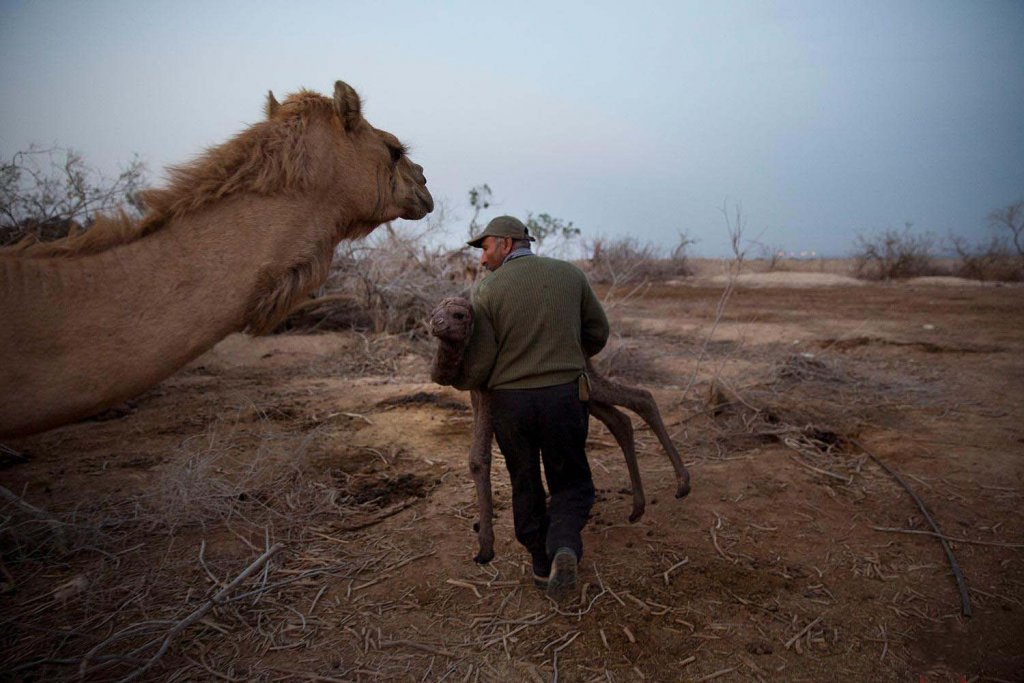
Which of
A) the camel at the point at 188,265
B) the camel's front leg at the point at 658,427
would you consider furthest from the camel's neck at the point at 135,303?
the camel's front leg at the point at 658,427

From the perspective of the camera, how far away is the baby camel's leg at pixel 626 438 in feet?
13.0

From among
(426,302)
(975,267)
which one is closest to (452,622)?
(426,302)

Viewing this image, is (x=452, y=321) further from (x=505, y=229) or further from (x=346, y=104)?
(x=346, y=104)

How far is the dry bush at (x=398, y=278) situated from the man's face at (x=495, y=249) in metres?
6.34

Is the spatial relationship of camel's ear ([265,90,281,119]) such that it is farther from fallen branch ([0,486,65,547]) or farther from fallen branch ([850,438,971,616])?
fallen branch ([850,438,971,616])

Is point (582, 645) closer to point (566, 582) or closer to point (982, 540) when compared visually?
point (566, 582)

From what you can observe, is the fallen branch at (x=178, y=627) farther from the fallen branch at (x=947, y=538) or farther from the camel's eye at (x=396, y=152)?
the fallen branch at (x=947, y=538)

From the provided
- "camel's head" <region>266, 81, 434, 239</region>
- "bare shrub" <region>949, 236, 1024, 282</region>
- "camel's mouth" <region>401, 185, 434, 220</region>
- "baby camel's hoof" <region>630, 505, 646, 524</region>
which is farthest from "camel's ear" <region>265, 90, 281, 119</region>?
"bare shrub" <region>949, 236, 1024, 282</region>

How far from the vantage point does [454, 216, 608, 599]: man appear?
3.21 metres

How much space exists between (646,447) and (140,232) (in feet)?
15.1

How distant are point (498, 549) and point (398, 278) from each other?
6911 mm

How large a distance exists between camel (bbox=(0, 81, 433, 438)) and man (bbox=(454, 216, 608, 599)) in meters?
0.88

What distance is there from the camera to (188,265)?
2.42m

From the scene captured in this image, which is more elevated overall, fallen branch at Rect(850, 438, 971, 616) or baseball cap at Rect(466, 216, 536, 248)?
baseball cap at Rect(466, 216, 536, 248)
